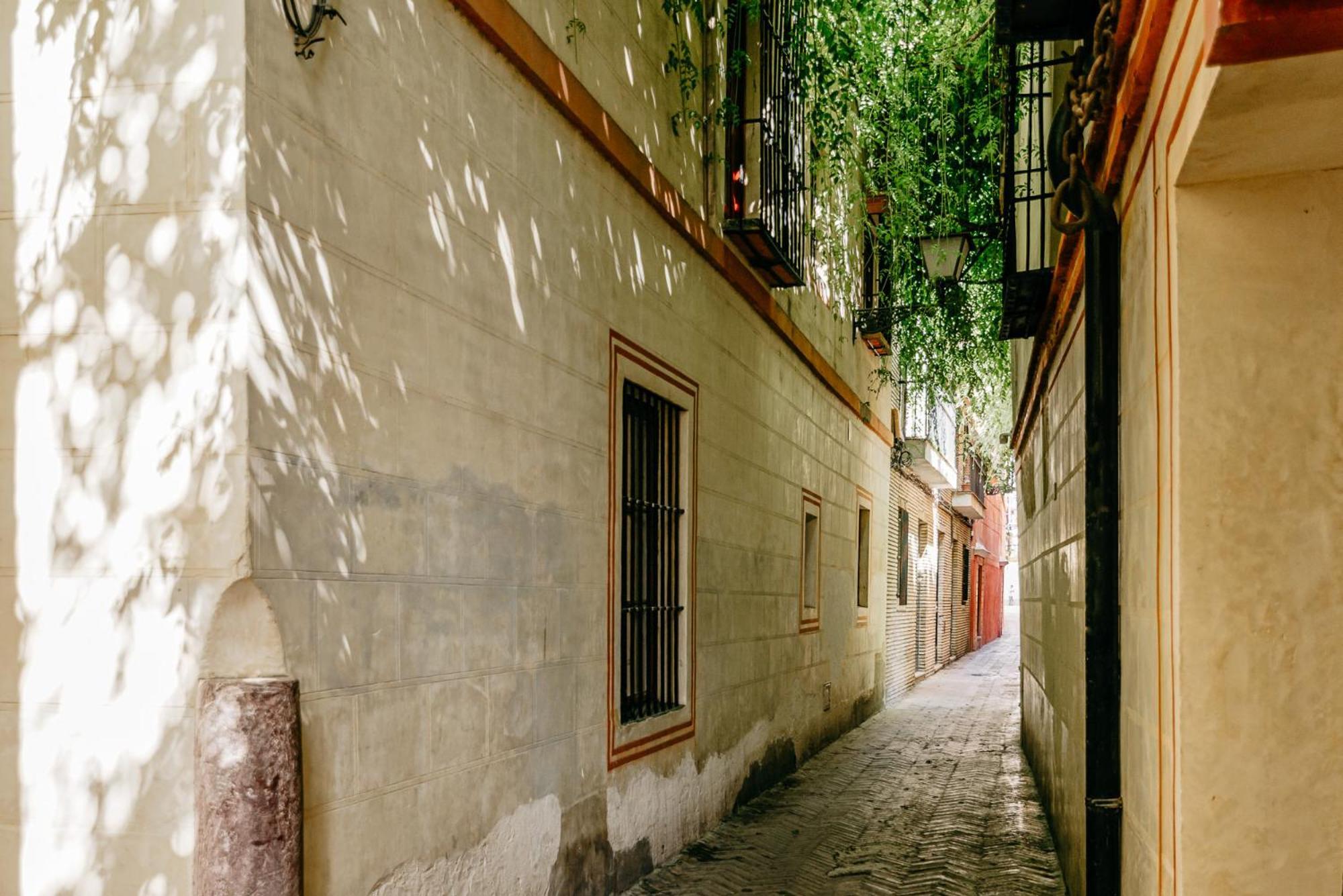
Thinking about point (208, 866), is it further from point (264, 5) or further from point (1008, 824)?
point (1008, 824)

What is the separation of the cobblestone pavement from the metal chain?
395 cm

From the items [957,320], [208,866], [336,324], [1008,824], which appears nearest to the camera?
[208,866]

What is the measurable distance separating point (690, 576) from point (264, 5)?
14.9ft

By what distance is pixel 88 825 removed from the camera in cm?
325

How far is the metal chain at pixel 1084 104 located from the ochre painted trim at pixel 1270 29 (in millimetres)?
1302

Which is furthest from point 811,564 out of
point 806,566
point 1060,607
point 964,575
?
point 964,575

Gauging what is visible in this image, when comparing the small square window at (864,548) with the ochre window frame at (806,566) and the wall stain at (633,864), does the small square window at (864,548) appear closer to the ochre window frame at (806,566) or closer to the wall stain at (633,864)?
the ochre window frame at (806,566)

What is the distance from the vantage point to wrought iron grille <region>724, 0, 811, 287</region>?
8.38 m

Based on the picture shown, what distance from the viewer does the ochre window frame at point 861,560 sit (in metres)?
14.0

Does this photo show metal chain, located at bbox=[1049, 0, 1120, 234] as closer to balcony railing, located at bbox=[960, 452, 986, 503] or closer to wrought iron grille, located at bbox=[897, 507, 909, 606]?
wrought iron grille, located at bbox=[897, 507, 909, 606]

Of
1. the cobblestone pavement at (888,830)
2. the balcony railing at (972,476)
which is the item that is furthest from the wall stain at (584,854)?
the balcony railing at (972,476)

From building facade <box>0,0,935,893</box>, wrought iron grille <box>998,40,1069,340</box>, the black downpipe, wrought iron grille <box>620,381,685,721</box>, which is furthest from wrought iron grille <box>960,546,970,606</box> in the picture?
the black downpipe

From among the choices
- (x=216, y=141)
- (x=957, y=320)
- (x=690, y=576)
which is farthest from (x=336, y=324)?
(x=957, y=320)

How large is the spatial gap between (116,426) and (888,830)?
617 cm
